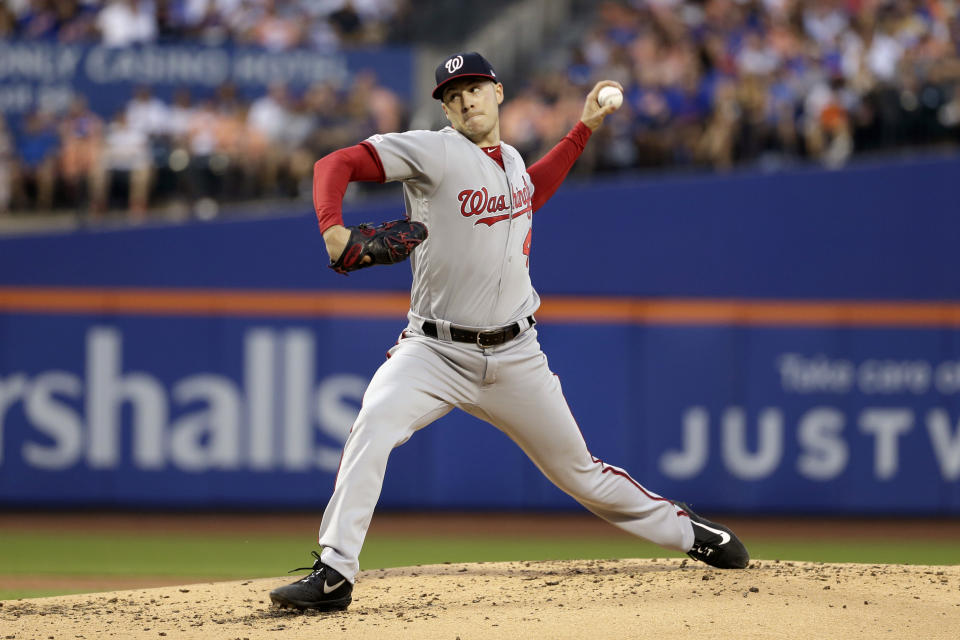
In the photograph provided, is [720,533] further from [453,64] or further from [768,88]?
[768,88]

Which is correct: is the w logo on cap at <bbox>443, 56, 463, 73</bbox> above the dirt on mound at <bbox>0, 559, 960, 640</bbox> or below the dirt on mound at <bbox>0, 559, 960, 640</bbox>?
above

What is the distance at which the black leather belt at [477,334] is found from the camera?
4.49 metres

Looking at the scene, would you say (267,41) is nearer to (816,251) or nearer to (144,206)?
(144,206)

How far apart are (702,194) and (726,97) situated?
2.78 feet

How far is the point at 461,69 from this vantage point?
4371mm

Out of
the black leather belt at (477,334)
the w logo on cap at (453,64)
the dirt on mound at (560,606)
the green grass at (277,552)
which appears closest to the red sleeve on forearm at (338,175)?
the w logo on cap at (453,64)

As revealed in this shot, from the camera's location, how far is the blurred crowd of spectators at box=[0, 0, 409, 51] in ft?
39.2

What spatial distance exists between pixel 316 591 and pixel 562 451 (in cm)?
102

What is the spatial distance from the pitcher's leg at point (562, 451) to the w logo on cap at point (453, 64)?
1.03 meters

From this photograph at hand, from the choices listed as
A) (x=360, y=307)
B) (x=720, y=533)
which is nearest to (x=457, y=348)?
(x=720, y=533)

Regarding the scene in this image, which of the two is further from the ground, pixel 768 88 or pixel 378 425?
pixel 768 88

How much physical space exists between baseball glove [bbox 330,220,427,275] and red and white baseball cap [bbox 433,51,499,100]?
0.61 metres

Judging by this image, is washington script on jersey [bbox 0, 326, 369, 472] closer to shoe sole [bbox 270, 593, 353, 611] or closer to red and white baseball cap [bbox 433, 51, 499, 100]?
shoe sole [bbox 270, 593, 353, 611]

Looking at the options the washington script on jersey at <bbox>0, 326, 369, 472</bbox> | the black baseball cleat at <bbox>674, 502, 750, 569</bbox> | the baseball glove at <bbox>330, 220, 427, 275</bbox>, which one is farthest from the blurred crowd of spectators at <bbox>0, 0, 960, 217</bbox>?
the baseball glove at <bbox>330, 220, 427, 275</bbox>
